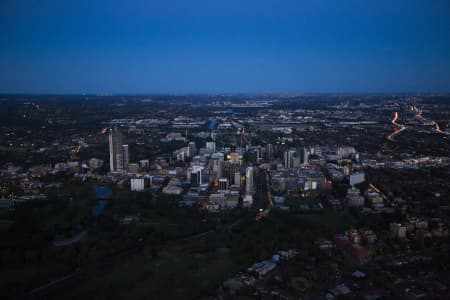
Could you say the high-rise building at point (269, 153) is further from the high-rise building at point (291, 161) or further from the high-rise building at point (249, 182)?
the high-rise building at point (249, 182)

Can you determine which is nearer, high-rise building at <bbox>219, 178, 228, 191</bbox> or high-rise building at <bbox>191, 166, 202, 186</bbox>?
high-rise building at <bbox>219, 178, 228, 191</bbox>

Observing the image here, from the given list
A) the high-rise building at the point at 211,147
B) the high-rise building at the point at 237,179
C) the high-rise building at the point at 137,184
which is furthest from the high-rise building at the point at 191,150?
the high-rise building at the point at 137,184

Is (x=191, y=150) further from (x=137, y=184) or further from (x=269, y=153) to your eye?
(x=137, y=184)

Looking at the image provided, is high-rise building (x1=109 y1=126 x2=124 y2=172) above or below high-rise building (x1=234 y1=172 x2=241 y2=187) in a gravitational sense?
above

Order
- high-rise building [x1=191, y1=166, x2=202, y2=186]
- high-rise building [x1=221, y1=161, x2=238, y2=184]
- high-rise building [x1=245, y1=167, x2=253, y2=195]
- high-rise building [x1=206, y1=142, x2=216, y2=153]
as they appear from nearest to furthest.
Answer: high-rise building [x1=245, y1=167, x2=253, y2=195], high-rise building [x1=191, y1=166, x2=202, y2=186], high-rise building [x1=221, y1=161, x2=238, y2=184], high-rise building [x1=206, y1=142, x2=216, y2=153]

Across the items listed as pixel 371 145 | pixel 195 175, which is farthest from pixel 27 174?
pixel 371 145

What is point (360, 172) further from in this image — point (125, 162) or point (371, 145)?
point (125, 162)

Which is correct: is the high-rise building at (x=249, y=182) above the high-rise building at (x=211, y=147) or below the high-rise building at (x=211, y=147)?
below

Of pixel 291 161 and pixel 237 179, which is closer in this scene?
pixel 237 179


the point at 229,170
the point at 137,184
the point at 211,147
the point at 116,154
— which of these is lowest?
the point at 137,184

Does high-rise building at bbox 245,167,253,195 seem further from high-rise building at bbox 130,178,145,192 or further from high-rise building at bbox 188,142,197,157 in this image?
high-rise building at bbox 188,142,197,157

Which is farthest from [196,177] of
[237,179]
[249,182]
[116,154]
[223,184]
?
Result: [116,154]

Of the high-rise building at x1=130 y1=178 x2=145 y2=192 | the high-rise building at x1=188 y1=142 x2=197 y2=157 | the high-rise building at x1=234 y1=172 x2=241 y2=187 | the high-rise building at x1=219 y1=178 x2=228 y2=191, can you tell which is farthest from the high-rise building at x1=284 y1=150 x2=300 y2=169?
the high-rise building at x1=130 y1=178 x2=145 y2=192
